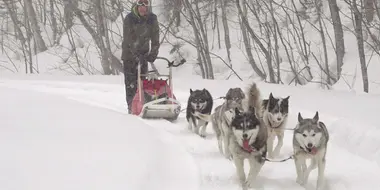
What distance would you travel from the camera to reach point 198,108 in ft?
19.4

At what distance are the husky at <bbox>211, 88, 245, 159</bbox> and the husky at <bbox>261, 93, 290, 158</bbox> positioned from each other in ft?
1.04

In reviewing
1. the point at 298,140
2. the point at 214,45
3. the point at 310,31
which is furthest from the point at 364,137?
the point at 214,45

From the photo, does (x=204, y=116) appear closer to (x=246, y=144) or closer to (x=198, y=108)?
(x=198, y=108)

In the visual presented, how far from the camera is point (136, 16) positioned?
21.9 ft

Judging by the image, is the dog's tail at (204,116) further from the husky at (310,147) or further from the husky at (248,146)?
the husky at (310,147)

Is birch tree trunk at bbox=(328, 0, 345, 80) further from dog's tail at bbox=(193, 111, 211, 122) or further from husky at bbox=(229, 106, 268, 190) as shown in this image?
husky at bbox=(229, 106, 268, 190)

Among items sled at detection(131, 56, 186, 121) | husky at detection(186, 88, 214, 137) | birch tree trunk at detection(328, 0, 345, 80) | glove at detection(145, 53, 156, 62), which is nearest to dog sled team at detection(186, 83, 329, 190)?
husky at detection(186, 88, 214, 137)

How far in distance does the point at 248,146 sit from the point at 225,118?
0.89 metres

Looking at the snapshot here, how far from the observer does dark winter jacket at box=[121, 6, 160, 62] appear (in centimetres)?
669

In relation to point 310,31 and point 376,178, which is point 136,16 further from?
point 310,31

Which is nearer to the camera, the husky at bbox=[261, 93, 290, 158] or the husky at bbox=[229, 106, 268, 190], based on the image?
the husky at bbox=[229, 106, 268, 190]

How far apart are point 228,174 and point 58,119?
2.28 meters

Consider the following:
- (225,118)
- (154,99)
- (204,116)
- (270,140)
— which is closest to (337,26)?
(154,99)

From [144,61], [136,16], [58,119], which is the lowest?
[58,119]
